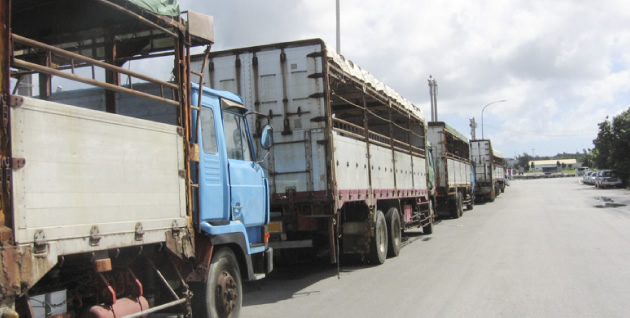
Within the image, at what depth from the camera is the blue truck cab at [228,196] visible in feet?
16.6

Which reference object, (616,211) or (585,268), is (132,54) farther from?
(616,211)

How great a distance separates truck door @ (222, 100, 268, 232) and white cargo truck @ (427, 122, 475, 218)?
48.7 ft

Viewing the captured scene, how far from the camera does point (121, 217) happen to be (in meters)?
3.91

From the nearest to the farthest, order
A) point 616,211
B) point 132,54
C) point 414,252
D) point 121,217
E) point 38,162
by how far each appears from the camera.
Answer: point 38,162 → point 121,217 → point 132,54 → point 414,252 → point 616,211

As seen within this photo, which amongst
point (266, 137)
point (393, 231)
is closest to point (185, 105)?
point (266, 137)

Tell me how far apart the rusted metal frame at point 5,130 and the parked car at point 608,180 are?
52.2 meters

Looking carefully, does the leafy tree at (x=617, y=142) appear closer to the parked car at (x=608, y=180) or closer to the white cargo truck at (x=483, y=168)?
the parked car at (x=608, y=180)

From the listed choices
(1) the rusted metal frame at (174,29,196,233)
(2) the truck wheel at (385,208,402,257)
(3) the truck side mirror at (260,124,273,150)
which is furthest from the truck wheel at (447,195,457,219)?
(1) the rusted metal frame at (174,29,196,233)

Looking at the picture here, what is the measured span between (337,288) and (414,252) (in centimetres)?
438

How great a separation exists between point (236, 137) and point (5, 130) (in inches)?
122

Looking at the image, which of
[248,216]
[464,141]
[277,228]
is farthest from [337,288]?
[464,141]

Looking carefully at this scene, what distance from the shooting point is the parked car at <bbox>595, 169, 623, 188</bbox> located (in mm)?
46938

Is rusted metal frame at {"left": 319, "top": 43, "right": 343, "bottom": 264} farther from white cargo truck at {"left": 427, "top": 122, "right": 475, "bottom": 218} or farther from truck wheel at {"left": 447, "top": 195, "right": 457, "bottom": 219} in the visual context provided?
truck wheel at {"left": 447, "top": 195, "right": 457, "bottom": 219}

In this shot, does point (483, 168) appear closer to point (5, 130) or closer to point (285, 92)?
point (285, 92)
